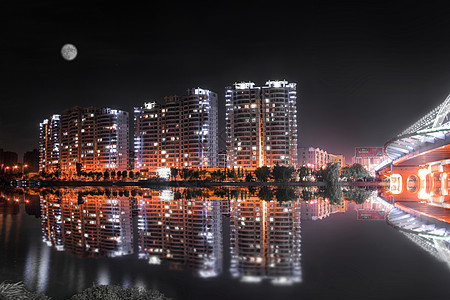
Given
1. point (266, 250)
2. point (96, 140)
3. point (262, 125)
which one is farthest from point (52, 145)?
point (266, 250)

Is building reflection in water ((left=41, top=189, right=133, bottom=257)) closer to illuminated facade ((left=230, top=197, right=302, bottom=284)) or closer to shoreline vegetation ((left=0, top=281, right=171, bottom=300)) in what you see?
illuminated facade ((left=230, top=197, right=302, bottom=284))

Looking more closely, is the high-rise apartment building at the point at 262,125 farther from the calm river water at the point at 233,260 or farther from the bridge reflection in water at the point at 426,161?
the calm river water at the point at 233,260

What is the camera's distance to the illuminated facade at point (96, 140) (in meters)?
166

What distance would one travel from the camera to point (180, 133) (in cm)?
14650

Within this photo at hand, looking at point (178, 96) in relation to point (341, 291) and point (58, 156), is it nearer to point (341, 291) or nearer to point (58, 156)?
point (58, 156)

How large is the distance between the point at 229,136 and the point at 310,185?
45573 millimetres

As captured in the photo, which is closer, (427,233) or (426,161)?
(427,233)

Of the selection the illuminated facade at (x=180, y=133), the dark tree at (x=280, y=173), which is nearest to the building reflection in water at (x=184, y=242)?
the dark tree at (x=280, y=173)

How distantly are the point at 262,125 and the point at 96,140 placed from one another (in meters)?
75.1

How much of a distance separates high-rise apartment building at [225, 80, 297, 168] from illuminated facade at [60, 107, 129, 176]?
55064mm

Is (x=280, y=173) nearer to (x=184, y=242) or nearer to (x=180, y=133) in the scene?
(x=180, y=133)

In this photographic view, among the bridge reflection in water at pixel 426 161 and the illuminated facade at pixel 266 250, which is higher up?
the bridge reflection in water at pixel 426 161

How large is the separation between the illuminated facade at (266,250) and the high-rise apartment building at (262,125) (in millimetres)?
109454

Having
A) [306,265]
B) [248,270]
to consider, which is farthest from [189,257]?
[306,265]
